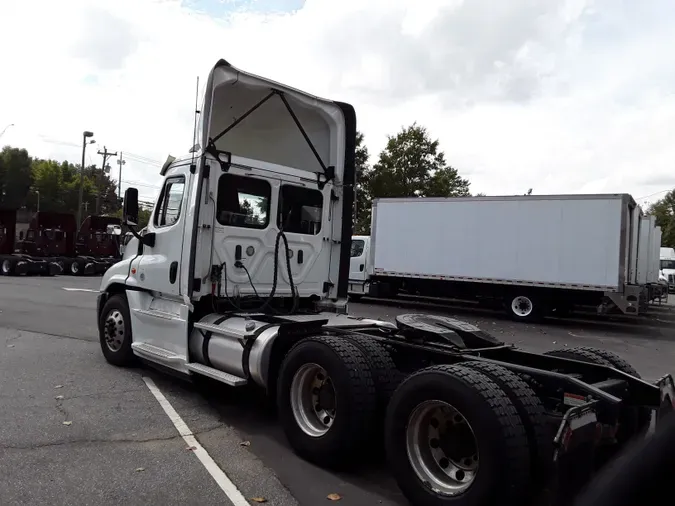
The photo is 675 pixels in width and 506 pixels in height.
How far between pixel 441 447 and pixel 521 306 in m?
12.9

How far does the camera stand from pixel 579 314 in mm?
18750

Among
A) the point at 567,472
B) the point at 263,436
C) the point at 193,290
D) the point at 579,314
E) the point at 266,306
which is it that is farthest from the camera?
the point at 579,314

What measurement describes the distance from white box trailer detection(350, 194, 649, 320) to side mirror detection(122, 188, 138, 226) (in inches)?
447

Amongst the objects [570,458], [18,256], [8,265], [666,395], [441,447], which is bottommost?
[441,447]

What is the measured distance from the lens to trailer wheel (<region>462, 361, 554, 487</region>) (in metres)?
3.36

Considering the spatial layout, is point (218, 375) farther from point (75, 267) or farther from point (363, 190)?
point (363, 190)

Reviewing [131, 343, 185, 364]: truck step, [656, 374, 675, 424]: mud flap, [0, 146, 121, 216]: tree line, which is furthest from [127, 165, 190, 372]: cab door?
[0, 146, 121, 216]: tree line

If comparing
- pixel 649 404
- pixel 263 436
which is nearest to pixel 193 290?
pixel 263 436

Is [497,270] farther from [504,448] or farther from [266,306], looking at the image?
[504,448]

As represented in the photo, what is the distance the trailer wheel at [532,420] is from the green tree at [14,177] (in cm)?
7336

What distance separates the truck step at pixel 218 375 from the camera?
5367 mm

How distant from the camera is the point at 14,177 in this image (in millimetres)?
67125

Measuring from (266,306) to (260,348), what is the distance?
56.3 inches

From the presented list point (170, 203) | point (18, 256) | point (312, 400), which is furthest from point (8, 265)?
point (312, 400)
